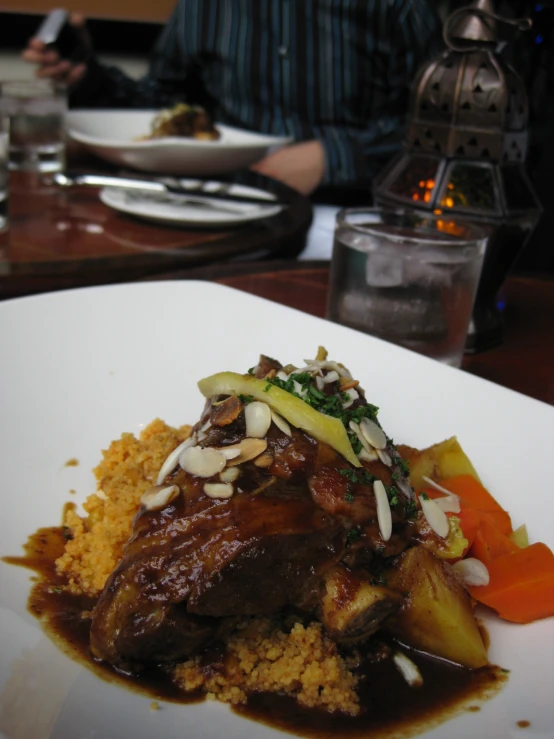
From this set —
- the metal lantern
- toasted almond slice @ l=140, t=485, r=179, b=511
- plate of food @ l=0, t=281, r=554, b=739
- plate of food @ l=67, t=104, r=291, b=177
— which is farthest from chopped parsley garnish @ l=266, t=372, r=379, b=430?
plate of food @ l=67, t=104, r=291, b=177

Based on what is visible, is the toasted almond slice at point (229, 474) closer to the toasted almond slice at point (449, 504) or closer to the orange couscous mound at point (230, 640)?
the orange couscous mound at point (230, 640)

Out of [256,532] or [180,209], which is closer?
[256,532]

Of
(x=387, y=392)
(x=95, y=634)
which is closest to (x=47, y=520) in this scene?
(x=95, y=634)

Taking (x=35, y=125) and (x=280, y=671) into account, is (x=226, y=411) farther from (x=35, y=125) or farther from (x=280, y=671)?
(x=35, y=125)

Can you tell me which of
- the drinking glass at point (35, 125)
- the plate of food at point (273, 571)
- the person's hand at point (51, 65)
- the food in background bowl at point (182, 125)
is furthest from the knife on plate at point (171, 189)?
the person's hand at point (51, 65)

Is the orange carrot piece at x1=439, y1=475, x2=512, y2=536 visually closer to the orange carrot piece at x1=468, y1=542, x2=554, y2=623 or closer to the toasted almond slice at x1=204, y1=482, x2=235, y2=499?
the orange carrot piece at x1=468, y1=542, x2=554, y2=623

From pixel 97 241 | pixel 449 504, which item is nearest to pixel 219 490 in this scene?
pixel 449 504

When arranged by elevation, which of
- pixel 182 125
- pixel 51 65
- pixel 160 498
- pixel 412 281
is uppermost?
pixel 51 65

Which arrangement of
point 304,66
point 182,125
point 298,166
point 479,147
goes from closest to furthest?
point 479,147 → point 182,125 → point 298,166 → point 304,66
